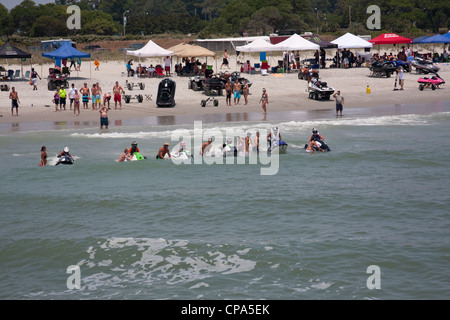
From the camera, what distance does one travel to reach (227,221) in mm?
16219

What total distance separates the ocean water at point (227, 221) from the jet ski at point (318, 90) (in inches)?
331

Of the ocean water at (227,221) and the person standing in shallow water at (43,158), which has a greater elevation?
the person standing in shallow water at (43,158)

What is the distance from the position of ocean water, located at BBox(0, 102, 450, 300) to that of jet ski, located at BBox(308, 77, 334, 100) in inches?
331

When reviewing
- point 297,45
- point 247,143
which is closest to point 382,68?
point 297,45

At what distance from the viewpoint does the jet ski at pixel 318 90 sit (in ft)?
115

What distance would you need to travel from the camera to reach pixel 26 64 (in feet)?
161

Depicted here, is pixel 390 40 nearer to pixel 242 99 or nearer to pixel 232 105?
pixel 242 99

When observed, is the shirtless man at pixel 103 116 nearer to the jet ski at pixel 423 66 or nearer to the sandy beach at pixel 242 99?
the sandy beach at pixel 242 99

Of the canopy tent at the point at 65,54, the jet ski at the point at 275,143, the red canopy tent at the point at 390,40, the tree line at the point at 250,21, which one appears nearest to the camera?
the jet ski at the point at 275,143

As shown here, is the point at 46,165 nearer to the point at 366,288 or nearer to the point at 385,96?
the point at 366,288

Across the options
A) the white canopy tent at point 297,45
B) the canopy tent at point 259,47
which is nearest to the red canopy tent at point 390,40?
the white canopy tent at point 297,45

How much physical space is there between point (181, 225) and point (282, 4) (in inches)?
3202

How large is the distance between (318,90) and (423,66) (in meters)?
11.1
